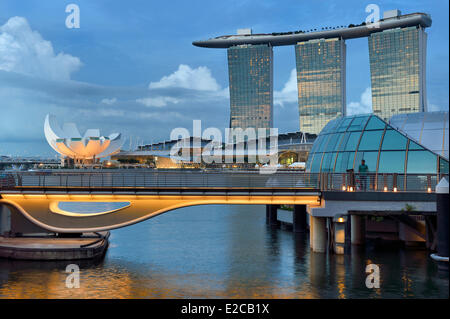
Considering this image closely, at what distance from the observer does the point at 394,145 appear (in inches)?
1126

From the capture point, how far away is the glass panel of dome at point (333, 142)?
105 ft

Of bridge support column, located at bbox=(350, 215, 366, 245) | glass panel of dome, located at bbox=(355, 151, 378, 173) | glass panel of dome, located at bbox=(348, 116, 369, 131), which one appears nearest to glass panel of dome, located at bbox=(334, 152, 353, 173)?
glass panel of dome, located at bbox=(355, 151, 378, 173)

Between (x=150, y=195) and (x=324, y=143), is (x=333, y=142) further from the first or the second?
(x=150, y=195)

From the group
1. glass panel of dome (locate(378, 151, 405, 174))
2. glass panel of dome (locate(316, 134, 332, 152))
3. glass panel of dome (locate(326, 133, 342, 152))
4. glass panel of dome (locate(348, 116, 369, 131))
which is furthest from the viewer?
glass panel of dome (locate(316, 134, 332, 152))

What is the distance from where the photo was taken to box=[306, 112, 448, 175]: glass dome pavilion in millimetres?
27484

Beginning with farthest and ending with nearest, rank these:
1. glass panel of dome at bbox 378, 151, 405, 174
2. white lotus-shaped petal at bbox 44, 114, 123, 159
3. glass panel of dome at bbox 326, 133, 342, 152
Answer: white lotus-shaped petal at bbox 44, 114, 123, 159
glass panel of dome at bbox 326, 133, 342, 152
glass panel of dome at bbox 378, 151, 405, 174

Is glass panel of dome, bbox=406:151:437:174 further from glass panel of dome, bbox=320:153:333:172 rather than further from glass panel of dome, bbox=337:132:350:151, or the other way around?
glass panel of dome, bbox=320:153:333:172

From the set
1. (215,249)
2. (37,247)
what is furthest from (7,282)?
(215,249)

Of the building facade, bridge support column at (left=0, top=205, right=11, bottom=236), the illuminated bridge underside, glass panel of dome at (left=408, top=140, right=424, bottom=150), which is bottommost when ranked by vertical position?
bridge support column at (left=0, top=205, right=11, bottom=236)

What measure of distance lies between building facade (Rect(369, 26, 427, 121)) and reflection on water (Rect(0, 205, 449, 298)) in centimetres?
17320

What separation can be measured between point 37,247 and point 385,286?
18.0 metres

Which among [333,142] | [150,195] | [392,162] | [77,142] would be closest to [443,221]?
[392,162]
